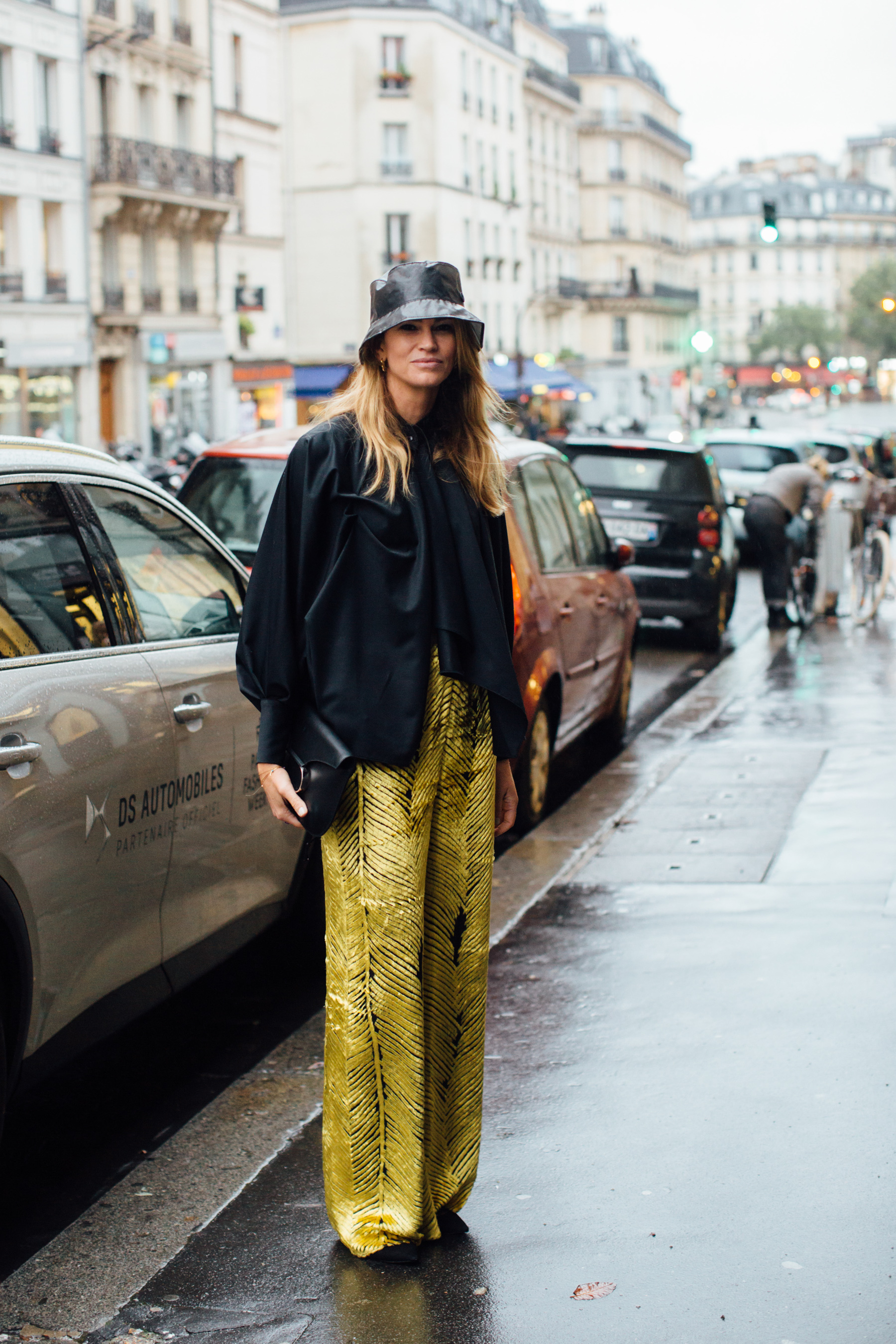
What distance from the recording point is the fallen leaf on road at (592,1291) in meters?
3.31

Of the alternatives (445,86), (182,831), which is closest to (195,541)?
(182,831)

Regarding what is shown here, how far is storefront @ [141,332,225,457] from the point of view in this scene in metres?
42.3

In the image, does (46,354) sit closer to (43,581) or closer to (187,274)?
(187,274)

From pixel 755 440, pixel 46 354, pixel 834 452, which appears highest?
pixel 46 354

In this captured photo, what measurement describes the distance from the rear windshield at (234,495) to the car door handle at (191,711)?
12.6ft

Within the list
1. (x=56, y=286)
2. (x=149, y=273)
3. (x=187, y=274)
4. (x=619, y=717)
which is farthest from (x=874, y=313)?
(x=619, y=717)

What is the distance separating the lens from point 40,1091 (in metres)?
4.71

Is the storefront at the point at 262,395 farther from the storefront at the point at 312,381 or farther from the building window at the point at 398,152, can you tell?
the building window at the point at 398,152

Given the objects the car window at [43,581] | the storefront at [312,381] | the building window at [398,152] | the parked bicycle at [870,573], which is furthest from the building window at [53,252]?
the car window at [43,581]

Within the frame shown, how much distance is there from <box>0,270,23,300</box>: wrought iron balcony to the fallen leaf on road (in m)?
36.5

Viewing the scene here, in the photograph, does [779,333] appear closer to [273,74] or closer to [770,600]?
[273,74]

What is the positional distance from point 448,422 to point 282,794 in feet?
2.64

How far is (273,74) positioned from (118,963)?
50617mm

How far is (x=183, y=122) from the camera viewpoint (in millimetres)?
45562
